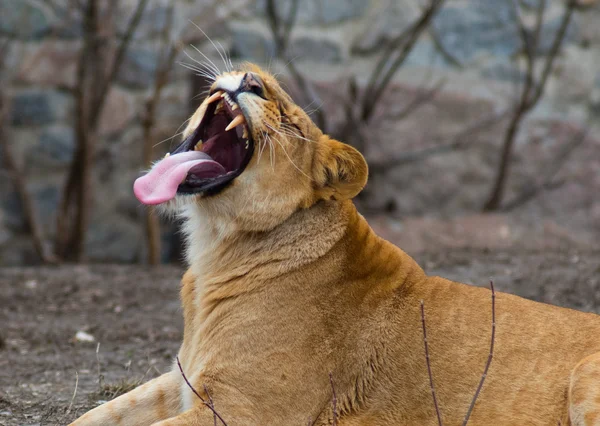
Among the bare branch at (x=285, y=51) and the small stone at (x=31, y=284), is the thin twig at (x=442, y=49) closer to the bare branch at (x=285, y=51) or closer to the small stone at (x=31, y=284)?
the bare branch at (x=285, y=51)

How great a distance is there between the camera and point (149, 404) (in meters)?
3.52

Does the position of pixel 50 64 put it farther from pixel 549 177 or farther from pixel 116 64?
pixel 549 177

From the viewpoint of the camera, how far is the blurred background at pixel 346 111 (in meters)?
7.29

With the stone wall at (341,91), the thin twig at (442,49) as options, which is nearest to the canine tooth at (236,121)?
the stone wall at (341,91)

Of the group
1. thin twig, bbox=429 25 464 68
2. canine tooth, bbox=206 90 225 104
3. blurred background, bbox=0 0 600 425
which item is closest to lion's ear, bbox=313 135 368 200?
canine tooth, bbox=206 90 225 104

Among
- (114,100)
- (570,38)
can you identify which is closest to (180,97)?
(114,100)

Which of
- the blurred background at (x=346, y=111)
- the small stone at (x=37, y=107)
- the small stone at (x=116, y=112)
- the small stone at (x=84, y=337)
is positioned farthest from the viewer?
the small stone at (x=116, y=112)

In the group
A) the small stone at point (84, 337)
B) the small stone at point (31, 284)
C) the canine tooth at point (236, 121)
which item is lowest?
the small stone at point (31, 284)

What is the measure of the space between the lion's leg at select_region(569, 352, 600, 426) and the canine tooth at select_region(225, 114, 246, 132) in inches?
55.9

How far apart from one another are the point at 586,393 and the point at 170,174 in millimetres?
1571

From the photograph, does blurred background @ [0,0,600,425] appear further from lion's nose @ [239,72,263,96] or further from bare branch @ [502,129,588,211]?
lion's nose @ [239,72,263,96]

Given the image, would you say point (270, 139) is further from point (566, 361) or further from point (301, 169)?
point (566, 361)

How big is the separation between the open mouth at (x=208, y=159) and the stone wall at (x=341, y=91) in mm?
4021

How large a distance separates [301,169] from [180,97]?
4561mm
